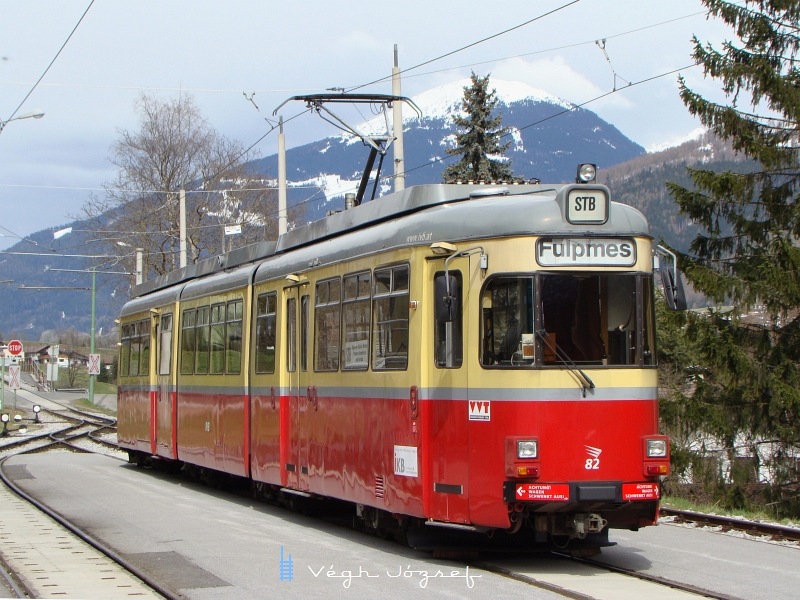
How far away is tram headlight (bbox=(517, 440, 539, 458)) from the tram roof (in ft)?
5.65

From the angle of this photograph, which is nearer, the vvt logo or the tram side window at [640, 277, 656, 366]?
the vvt logo

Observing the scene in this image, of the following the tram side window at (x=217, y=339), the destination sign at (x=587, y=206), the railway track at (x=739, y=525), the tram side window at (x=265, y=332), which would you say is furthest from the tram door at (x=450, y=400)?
the tram side window at (x=217, y=339)

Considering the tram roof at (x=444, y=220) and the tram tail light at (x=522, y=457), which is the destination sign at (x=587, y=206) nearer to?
the tram roof at (x=444, y=220)

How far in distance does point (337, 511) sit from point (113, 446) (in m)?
18.2

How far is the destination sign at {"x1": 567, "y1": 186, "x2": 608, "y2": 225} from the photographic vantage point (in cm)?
1099

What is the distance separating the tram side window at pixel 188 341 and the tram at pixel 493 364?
6.33 meters

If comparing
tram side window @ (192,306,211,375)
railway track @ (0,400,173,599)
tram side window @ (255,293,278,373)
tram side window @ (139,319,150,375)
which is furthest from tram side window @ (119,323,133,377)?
tram side window @ (255,293,278,373)

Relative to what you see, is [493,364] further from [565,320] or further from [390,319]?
[390,319]

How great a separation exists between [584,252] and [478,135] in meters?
27.8

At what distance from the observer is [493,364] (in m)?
10.9

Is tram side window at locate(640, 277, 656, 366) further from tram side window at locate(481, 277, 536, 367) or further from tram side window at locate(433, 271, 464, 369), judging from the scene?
tram side window at locate(433, 271, 464, 369)

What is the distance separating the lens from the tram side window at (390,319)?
11.9 metres

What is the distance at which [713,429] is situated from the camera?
22.0 meters

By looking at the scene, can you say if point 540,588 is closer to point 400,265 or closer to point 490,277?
point 490,277
